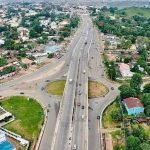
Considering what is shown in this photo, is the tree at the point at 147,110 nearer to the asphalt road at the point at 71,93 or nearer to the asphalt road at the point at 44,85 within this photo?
the asphalt road at the point at 71,93

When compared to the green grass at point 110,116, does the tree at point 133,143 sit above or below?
above

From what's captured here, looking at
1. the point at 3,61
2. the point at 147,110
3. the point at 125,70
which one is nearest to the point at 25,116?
the point at 147,110

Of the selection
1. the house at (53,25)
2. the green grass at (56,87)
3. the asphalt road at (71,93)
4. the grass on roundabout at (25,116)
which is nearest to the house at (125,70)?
the asphalt road at (71,93)

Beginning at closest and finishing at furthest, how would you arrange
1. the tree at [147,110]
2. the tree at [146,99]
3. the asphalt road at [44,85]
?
the asphalt road at [44,85] < the tree at [147,110] < the tree at [146,99]

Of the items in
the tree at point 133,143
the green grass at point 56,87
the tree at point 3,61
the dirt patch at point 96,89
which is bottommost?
the tree at point 3,61

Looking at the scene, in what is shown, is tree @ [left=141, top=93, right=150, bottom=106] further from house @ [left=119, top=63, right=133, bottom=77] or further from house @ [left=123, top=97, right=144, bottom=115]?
house @ [left=119, top=63, right=133, bottom=77]

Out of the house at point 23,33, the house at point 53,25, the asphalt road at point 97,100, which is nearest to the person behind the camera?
the asphalt road at point 97,100

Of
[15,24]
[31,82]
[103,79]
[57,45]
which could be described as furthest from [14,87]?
[15,24]

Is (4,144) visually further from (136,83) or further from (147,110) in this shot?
(136,83)
